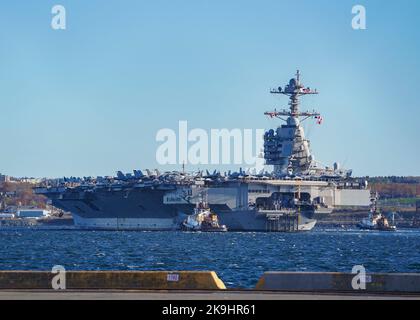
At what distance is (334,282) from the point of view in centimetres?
2397

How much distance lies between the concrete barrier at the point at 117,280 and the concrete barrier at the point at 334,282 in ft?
4.42

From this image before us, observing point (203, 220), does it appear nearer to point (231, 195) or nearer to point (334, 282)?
point (231, 195)

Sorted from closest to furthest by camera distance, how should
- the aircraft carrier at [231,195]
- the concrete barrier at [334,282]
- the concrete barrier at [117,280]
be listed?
the concrete barrier at [334,282] < the concrete barrier at [117,280] < the aircraft carrier at [231,195]

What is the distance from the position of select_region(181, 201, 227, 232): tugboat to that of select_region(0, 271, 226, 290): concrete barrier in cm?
9383

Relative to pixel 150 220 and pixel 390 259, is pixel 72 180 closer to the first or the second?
pixel 150 220

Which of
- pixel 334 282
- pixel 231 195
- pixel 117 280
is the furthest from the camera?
pixel 231 195

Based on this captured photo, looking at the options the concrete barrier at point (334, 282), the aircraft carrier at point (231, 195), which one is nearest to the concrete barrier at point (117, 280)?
the concrete barrier at point (334, 282)

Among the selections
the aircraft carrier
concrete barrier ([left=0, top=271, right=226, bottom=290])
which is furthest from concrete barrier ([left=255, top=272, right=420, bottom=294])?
the aircraft carrier

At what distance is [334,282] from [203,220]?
312 feet

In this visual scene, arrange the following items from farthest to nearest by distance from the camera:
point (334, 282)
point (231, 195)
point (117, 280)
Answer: point (231, 195) → point (117, 280) → point (334, 282)

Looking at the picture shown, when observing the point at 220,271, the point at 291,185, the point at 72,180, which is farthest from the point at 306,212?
the point at 220,271

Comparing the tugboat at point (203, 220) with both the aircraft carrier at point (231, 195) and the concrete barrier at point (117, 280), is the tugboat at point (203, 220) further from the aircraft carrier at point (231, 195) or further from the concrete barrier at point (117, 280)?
the concrete barrier at point (117, 280)

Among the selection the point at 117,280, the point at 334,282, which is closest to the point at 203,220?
the point at 117,280

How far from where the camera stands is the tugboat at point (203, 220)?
11862 cm
